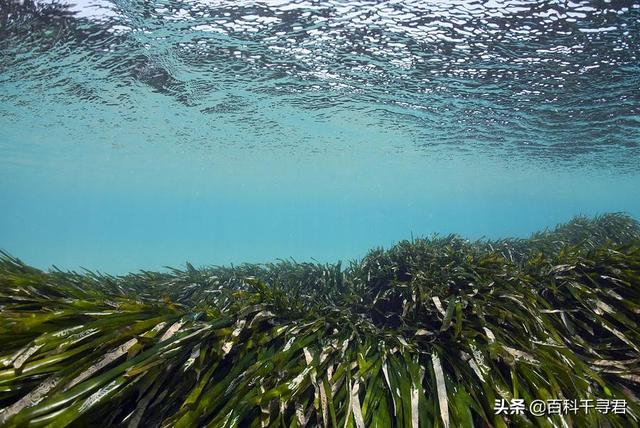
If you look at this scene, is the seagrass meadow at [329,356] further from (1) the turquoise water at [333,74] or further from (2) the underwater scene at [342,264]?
(1) the turquoise water at [333,74]

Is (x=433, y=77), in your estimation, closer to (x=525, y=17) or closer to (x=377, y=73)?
(x=377, y=73)

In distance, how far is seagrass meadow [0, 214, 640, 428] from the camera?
1925 mm

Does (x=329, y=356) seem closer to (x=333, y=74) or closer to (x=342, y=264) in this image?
(x=342, y=264)

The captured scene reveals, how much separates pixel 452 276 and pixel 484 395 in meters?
1.73

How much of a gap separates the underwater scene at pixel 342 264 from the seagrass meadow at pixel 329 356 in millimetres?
15

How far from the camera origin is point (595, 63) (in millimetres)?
9984

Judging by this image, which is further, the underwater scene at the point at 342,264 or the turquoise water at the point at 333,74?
the turquoise water at the point at 333,74

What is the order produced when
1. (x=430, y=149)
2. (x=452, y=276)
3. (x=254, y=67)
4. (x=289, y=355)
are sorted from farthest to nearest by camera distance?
(x=430, y=149), (x=254, y=67), (x=452, y=276), (x=289, y=355)

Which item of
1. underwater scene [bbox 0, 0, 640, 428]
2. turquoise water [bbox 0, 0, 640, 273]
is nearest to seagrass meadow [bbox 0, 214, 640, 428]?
underwater scene [bbox 0, 0, 640, 428]

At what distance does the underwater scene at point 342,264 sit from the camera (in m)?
2.04

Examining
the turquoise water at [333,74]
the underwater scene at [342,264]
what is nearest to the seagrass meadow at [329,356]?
the underwater scene at [342,264]

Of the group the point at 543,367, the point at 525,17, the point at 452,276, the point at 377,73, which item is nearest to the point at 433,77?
the point at 377,73

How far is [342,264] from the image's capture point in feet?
31.1

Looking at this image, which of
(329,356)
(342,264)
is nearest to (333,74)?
(342,264)
